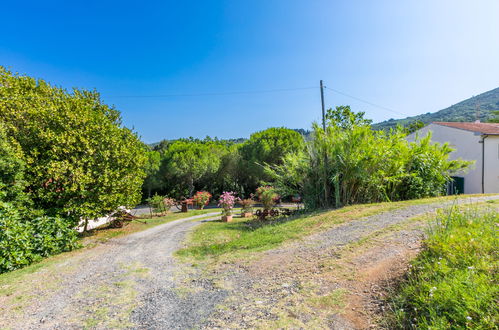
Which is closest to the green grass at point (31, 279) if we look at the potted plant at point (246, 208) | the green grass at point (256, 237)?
the green grass at point (256, 237)

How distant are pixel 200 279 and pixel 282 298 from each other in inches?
70.8

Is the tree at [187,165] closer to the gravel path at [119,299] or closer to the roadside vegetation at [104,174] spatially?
the roadside vegetation at [104,174]

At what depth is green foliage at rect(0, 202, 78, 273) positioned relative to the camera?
6.40m

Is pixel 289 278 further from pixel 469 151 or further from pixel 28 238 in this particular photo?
pixel 469 151

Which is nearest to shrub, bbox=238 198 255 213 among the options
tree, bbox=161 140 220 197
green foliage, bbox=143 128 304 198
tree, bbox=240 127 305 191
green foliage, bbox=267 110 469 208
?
green foliage, bbox=267 110 469 208

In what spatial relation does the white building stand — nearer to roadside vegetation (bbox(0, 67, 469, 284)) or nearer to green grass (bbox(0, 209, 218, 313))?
roadside vegetation (bbox(0, 67, 469, 284))

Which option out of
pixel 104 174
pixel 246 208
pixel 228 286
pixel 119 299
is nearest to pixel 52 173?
pixel 104 174

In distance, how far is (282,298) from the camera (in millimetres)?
3633

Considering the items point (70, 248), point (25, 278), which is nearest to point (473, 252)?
point (25, 278)

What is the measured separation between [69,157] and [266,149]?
65.5 ft

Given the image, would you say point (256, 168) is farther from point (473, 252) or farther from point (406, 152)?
point (473, 252)

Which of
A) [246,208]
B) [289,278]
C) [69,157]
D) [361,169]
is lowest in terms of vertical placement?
[246,208]

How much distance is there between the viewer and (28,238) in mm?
6941

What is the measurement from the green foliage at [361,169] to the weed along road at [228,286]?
3072mm
